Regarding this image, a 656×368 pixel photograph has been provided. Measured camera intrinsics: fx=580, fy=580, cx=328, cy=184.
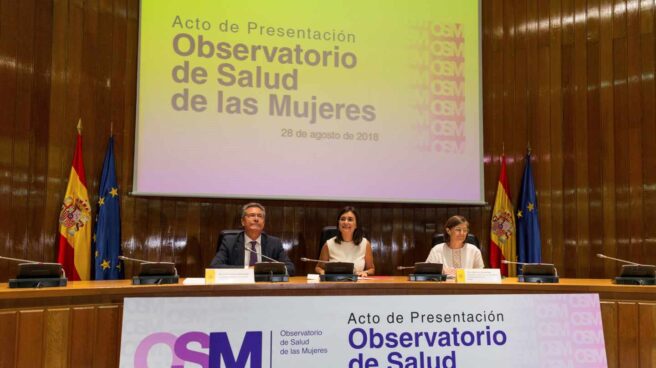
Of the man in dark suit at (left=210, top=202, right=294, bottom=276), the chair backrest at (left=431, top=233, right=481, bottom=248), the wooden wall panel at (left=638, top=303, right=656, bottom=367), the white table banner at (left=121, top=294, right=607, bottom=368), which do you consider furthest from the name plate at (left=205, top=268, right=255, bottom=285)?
the wooden wall panel at (left=638, top=303, right=656, bottom=367)

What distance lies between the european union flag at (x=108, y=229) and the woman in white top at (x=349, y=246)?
1755 millimetres

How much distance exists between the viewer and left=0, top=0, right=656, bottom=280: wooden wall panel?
182 inches

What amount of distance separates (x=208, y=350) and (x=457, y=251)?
215cm

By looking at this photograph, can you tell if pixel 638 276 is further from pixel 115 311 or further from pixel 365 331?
pixel 115 311

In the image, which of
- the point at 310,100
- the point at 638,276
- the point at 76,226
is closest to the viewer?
the point at 638,276

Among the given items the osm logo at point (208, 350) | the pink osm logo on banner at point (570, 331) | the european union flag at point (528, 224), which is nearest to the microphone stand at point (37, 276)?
the osm logo at point (208, 350)

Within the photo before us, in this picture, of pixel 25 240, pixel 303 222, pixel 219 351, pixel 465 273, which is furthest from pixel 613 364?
pixel 25 240

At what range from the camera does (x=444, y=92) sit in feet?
17.9

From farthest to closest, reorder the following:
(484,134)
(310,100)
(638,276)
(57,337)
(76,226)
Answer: (484,134), (310,100), (76,226), (638,276), (57,337)

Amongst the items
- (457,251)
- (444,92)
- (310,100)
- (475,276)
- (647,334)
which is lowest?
(647,334)

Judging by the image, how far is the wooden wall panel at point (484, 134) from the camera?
462cm

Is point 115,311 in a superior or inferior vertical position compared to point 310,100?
inferior

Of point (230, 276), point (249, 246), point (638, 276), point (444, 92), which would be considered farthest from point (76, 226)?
point (638, 276)

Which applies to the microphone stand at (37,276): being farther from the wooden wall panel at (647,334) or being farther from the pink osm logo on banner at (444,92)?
the pink osm logo on banner at (444,92)
